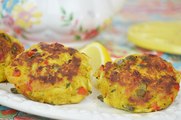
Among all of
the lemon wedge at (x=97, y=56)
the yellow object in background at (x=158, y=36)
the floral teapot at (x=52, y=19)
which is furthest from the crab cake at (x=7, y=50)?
the yellow object in background at (x=158, y=36)

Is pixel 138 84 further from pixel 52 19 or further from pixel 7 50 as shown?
pixel 52 19

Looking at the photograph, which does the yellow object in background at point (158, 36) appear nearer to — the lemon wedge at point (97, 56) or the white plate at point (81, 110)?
the lemon wedge at point (97, 56)

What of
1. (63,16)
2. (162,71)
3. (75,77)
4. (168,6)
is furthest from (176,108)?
(168,6)

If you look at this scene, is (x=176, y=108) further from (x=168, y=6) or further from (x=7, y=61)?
(x=168, y=6)

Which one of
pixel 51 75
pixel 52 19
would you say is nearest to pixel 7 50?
pixel 51 75

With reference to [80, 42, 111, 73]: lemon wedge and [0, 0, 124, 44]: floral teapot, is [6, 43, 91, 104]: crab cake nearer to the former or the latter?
[80, 42, 111, 73]: lemon wedge

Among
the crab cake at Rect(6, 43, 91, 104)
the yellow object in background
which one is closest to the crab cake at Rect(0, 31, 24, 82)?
the crab cake at Rect(6, 43, 91, 104)
